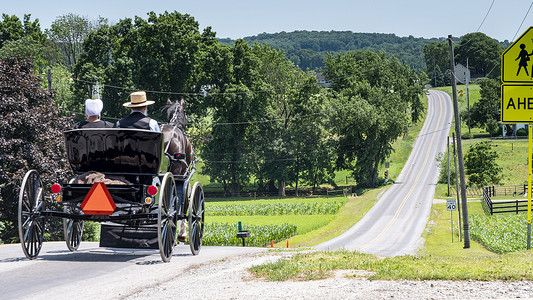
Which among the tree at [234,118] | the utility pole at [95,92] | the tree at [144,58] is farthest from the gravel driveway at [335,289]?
the tree at [234,118]

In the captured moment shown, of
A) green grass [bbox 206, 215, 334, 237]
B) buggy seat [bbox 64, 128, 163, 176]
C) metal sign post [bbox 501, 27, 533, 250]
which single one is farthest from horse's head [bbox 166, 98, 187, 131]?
green grass [bbox 206, 215, 334, 237]

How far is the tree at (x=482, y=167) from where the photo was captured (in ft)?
245

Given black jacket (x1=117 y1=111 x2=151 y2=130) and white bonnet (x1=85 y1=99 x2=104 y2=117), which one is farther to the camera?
white bonnet (x1=85 y1=99 x2=104 y2=117)

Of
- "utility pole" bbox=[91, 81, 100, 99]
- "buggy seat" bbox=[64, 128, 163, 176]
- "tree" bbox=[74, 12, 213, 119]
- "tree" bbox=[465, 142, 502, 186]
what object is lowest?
"tree" bbox=[465, 142, 502, 186]

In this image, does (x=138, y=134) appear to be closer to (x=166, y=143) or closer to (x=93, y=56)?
(x=166, y=143)

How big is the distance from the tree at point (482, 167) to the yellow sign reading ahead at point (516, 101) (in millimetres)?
62214

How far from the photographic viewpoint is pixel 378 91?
300 ft

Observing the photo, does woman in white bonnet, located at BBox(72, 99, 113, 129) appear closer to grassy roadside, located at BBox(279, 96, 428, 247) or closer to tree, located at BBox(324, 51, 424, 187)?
grassy roadside, located at BBox(279, 96, 428, 247)

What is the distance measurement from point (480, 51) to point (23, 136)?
17143 centimetres

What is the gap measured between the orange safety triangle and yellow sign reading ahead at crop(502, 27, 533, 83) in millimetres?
10745

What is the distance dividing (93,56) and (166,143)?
7017 centimetres

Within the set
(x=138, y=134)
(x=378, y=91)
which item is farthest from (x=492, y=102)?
(x=138, y=134)

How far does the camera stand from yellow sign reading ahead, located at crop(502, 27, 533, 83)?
15.3 metres

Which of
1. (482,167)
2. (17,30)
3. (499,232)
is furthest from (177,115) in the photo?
(17,30)
